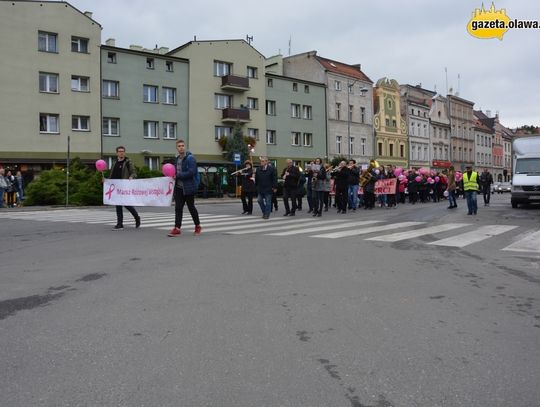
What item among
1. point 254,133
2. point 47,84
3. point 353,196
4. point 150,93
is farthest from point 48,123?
point 353,196

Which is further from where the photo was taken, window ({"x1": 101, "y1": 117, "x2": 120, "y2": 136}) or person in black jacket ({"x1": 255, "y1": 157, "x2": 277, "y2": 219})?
window ({"x1": 101, "y1": 117, "x2": 120, "y2": 136})

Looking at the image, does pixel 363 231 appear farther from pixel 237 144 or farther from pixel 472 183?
pixel 237 144

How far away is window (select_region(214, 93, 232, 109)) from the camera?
161ft

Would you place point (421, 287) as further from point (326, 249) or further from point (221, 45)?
point (221, 45)

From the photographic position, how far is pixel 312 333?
14.3 feet

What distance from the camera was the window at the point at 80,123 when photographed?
40175mm

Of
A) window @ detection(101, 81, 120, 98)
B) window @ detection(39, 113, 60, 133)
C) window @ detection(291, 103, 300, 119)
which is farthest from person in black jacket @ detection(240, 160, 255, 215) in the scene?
window @ detection(291, 103, 300, 119)

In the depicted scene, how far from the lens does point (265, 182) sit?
50.9 ft

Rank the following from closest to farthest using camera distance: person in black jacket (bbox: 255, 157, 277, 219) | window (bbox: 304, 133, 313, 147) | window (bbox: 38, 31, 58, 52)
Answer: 1. person in black jacket (bbox: 255, 157, 277, 219)
2. window (bbox: 38, 31, 58, 52)
3. window (bbox: 304, 133, 313, 147)

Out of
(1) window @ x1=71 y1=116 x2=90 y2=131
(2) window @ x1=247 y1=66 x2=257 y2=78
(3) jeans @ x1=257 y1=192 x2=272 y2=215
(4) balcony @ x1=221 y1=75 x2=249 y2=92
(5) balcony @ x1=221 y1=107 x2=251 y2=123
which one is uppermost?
(2) window @ x1=247 y1=66 x2=257 y2=78

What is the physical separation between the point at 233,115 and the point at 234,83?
9.71 feet

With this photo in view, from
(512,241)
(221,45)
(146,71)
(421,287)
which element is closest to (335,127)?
A: (221,45)

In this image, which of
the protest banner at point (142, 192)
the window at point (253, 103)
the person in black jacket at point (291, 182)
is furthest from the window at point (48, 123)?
the protest banner at point (142, 192)

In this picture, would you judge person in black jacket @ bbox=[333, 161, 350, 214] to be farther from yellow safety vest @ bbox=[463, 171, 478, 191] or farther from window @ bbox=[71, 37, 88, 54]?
window @ bbox=[71, 37, 88, 54]
